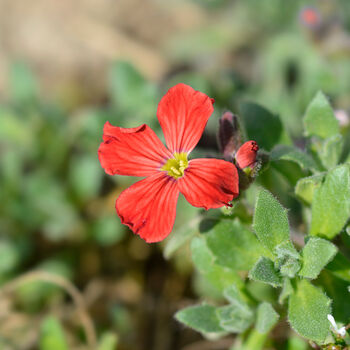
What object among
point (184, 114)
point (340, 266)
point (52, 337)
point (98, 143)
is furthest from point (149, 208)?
point (98, 143)

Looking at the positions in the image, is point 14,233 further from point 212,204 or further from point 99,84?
point 212,204

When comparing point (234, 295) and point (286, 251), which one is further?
point (234, 295)

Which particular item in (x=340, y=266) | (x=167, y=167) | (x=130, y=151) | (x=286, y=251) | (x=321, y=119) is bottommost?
(x=340, y=266)

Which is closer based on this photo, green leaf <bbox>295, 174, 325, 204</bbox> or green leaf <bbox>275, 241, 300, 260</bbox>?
green leaf <bbox>275, 241, 300, 260</bbox>

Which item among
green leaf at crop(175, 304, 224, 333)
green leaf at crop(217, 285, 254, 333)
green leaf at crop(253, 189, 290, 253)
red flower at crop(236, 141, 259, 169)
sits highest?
red flower at crop(236, 141, 259, 169)

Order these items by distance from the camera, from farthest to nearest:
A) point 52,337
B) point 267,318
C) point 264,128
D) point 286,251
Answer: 1. point 52,337
2. point 264,128
3. point 267,318
4. point 286,251

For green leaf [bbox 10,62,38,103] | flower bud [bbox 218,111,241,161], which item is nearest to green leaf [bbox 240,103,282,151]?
flower bud [bbox 218,111,241,161]

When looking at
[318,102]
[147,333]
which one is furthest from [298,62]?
[147,333]

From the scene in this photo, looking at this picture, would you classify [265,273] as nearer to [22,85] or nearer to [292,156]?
[292,156]

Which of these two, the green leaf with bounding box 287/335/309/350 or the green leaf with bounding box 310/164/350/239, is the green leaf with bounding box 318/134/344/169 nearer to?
the green leaf with bounding box 310/164/350/239
